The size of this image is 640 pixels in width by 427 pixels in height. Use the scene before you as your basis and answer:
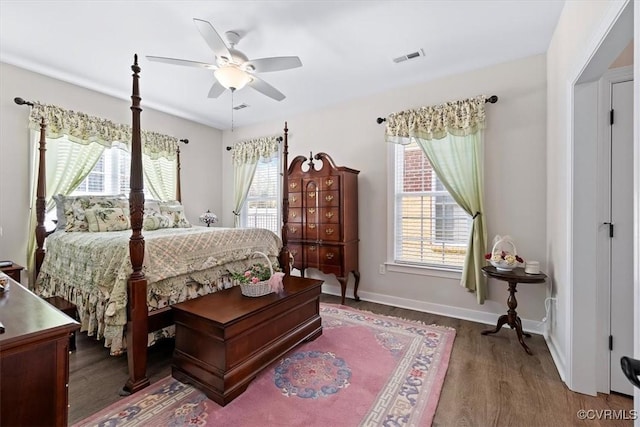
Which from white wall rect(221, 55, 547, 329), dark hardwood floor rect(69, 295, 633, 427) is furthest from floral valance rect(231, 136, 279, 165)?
dark hardwood floor rect(69, 295, 633, 427)

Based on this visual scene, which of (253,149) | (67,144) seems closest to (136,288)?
(67,144)

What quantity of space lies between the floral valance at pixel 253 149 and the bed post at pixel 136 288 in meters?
2.79

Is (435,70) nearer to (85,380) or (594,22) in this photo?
(594,22)

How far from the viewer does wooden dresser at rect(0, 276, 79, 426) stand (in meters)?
0.94

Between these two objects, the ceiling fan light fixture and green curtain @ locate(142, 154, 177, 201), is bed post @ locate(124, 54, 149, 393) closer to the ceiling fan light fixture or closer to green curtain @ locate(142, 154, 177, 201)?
the ceiling fan light fixture

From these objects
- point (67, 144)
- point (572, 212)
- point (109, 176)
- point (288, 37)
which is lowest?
point (572, 212)

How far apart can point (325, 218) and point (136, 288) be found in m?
2.24

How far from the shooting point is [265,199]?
16.3 feet

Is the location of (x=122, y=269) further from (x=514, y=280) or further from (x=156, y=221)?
(x=514, y=280)

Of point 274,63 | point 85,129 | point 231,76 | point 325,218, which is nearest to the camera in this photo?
point 274,63

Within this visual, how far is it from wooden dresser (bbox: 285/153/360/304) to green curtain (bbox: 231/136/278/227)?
3.55 ft

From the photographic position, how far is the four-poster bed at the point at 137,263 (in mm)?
1910

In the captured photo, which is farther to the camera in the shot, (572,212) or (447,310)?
(447,310)

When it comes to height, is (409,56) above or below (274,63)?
above
